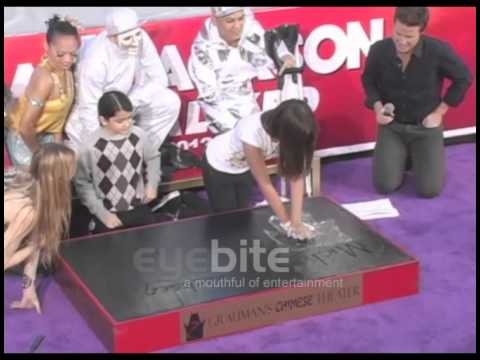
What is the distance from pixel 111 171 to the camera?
4242 mm

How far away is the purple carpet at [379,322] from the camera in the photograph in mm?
3596

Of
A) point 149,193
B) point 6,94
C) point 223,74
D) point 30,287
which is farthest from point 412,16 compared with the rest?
point 30,287

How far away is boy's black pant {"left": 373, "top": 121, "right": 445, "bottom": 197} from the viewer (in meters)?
4.77

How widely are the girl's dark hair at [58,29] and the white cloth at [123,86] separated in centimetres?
15

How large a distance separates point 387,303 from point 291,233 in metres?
0.43

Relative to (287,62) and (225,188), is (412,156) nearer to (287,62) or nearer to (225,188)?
(287,62)

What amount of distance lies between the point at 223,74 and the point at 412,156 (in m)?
0.95

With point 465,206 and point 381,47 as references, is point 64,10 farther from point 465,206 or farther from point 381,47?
point 465,206

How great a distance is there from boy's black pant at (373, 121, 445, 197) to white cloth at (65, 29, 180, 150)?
92cm

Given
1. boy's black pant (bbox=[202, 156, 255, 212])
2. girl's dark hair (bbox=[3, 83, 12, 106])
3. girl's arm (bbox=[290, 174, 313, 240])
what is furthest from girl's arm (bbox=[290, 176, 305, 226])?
girl's dark hair (bbox=[3, 83, 12, 106])

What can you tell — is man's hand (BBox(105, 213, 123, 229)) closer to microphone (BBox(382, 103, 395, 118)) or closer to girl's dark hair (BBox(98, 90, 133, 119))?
girl's dark hair (BBox(98, 90, 133, 119))

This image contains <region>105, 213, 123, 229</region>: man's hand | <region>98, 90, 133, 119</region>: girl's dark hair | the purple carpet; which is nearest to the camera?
the purple carpet

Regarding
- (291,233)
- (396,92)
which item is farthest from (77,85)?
(396,92)
